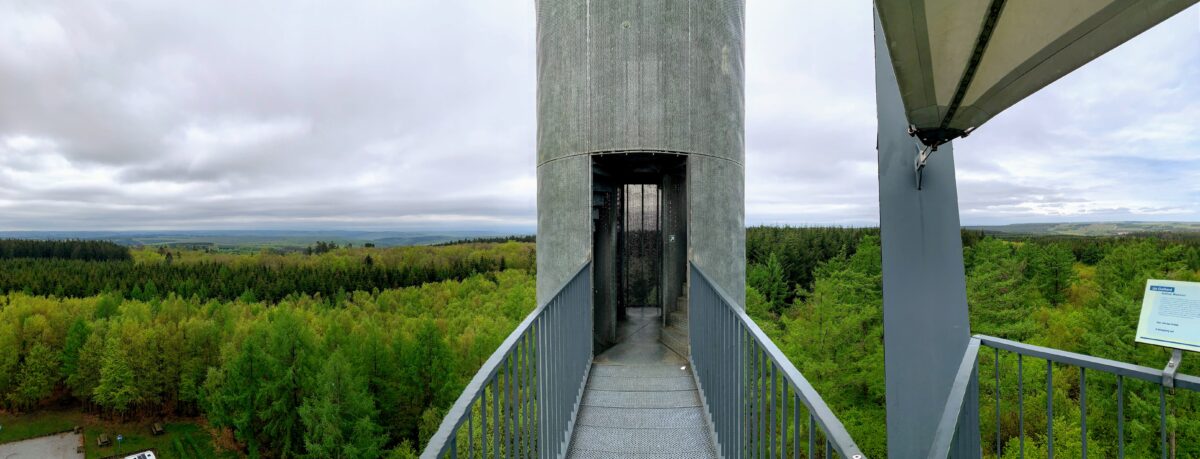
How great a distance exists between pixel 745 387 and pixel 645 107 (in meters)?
3.56

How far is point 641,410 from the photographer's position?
4.38 metres

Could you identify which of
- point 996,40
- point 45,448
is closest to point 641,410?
point 996,40

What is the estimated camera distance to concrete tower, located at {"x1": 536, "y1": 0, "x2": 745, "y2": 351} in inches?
224

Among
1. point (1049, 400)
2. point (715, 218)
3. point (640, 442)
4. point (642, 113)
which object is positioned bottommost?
point (640, 442)

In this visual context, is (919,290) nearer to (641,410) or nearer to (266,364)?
(641,410)

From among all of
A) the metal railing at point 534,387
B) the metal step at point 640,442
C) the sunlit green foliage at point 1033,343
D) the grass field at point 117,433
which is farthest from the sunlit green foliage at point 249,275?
the metal step at point 640,442

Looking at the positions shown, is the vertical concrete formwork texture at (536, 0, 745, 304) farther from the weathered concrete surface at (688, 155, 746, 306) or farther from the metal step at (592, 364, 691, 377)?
the metal step at (592, 364, 691, 377)

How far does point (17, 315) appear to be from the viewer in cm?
4322

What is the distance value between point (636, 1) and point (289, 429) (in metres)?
34.7

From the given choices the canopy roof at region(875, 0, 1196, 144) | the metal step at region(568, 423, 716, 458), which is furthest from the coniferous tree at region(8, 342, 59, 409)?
the canopy roof at region(875, 0, 1196, 144)

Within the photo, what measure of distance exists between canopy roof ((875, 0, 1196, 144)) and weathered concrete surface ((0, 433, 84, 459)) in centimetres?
5526

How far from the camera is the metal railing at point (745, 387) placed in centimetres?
170

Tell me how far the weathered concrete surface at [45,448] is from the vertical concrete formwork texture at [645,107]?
5168 centimetres

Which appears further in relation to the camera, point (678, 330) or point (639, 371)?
point (678, 330)
